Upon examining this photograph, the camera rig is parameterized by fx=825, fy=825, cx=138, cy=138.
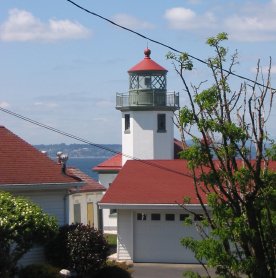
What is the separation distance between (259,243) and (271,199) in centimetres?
68

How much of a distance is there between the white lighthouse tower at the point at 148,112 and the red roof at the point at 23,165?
2151 cm

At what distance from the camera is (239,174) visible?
11.4 m

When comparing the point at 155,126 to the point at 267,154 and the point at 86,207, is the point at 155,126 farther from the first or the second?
the point at 267,154

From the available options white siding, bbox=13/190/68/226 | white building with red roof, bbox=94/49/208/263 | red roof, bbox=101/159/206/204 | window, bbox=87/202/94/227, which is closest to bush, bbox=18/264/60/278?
white siding, bbox=13/190/68/226

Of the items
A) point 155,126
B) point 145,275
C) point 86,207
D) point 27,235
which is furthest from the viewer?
point 155,126

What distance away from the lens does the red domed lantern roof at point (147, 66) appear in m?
46.7

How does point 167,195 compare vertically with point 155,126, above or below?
below

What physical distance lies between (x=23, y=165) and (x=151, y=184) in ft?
25.7

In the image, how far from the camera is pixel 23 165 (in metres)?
24.2

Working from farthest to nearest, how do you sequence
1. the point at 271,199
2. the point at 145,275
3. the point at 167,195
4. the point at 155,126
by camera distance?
the point at 155,126, the point at 167,195, the point at 145,275, the point at 271,199

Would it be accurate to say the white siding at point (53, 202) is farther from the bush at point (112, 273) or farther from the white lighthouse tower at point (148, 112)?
the white lighthouse tower at point (148, 112)

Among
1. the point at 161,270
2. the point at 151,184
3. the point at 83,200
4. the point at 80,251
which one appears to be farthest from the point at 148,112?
the point at 80,251

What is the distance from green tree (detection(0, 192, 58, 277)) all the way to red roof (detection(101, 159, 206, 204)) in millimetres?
10669

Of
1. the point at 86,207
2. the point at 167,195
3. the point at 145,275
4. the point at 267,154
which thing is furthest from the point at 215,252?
the point at 86,207
